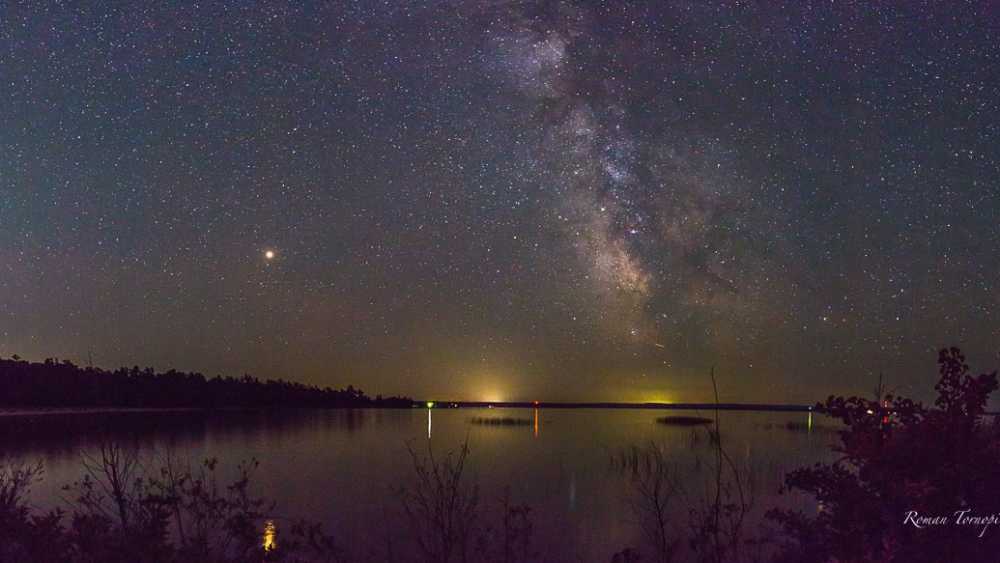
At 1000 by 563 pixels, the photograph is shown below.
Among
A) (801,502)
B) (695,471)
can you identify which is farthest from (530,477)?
(801,502)

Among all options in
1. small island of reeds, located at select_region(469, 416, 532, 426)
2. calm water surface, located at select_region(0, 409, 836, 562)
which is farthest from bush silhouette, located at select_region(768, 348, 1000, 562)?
small island of reeds, located at select_region(469, 416, 532, 426)

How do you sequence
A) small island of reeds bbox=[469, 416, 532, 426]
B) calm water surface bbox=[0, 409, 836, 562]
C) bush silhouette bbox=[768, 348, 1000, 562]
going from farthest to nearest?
small island of reeds bbox=[469, 416, 532, 426]
calm water surface bbox=[0, 409, 836, 562]
bush silhouette bbox=[768, 348, 1000, 562]

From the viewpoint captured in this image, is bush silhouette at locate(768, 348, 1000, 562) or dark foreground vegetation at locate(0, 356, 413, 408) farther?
dark foreground vegetation at locate(0, 356, 413, 408)

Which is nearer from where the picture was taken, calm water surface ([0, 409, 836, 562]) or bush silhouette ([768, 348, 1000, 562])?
bush silhouette ([768, 348, 1000, 562])

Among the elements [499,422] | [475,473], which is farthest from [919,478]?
[499,422]

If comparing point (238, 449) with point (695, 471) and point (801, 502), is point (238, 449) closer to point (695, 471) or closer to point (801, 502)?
point (695, 471)

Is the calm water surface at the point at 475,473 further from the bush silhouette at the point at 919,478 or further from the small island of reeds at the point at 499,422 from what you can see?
the small island of reeds at the point at 499,422

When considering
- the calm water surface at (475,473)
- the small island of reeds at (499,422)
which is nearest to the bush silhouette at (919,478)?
the calm water surface at (475,473)

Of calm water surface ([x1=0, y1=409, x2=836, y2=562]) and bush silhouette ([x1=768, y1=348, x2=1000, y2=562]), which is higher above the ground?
bush silhouette ([x1=768, y1=348, x2=1000, y2=562])

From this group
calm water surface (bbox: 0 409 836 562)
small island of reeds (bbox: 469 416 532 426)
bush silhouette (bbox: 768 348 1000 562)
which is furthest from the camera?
small island of reeds (bbox: 469 416 532 426)

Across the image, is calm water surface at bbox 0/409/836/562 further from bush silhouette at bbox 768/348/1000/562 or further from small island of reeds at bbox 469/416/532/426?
small island of reeds at bbox 469/416/532/426

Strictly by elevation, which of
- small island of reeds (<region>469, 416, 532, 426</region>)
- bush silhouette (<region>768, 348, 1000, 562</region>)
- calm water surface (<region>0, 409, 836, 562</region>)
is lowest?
small island of reeds (<region>469, 416, 532, 426</region>)

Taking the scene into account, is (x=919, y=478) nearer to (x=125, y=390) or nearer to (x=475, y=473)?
(x=475, y=473)

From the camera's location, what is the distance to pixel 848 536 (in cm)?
596
